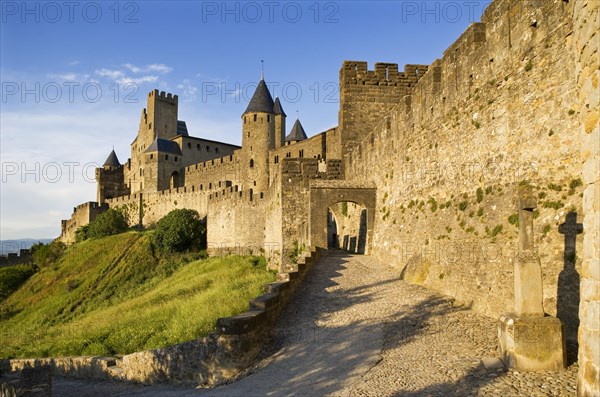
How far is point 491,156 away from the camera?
1054 centimetres

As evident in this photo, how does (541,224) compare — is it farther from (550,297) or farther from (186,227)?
(186,227)

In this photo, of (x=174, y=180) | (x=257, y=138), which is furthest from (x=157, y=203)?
(x=257, y=138)

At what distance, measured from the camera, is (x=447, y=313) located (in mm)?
10172

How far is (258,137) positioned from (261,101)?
3.87m

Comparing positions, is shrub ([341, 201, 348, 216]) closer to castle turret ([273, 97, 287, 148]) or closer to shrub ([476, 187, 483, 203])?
shrub ([476, 187, 483, 203])

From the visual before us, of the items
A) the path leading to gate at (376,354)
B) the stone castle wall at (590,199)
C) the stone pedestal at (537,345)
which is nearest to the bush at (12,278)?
the path leading to gate at (376,354)

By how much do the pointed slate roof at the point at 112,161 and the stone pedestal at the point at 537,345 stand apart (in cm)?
7590

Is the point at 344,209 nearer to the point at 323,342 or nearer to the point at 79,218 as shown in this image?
the point at 323,342

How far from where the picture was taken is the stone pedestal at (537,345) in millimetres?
6824

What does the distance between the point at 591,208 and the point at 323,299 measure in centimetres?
825

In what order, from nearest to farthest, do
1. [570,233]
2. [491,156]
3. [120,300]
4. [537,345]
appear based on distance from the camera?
[537,345] → [570,233] → [491,156] → [120,300]

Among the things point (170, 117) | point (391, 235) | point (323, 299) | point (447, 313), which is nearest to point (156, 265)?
point (391, 235)

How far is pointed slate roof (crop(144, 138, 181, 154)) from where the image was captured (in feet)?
202

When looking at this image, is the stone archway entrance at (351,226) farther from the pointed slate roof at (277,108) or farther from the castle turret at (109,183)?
the castle turret at (109,183)
